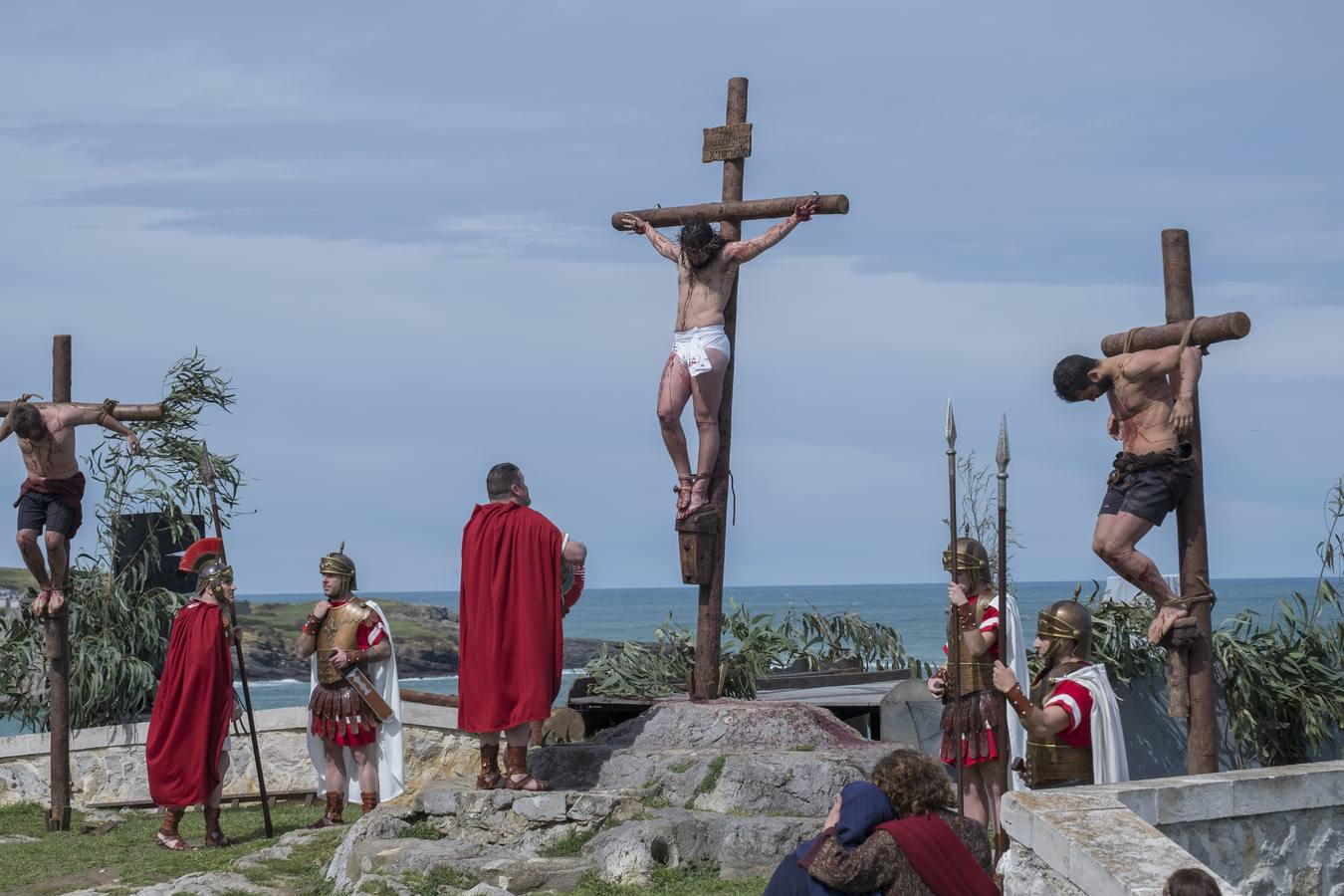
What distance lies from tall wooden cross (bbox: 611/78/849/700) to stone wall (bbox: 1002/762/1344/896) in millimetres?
3628

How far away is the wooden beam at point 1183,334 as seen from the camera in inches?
324

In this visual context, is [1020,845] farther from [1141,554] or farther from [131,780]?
[131,780]

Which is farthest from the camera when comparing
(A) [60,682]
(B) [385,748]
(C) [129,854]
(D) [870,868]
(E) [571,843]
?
(A) [60,682]

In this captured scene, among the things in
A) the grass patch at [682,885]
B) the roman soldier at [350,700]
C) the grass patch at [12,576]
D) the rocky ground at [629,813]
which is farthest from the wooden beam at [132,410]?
the grass patch at [12,576]

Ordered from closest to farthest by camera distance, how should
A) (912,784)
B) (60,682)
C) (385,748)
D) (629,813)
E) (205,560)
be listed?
(912,784) → (629,813) → (385,748) → (205,560) → (60,682)

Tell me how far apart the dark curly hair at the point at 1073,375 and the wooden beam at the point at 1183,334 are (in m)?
0.20

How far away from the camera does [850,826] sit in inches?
215

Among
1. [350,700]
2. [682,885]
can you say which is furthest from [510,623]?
[350,700]

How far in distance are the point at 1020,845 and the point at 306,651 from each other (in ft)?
19.6

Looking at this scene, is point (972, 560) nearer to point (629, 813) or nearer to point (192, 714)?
point (629, 813)

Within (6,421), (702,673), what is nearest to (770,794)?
(702,673)

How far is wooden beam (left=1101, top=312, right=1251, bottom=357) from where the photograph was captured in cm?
823

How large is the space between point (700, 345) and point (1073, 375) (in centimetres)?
230

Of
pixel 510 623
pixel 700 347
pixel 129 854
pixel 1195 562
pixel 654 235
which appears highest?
pixel 654 235
